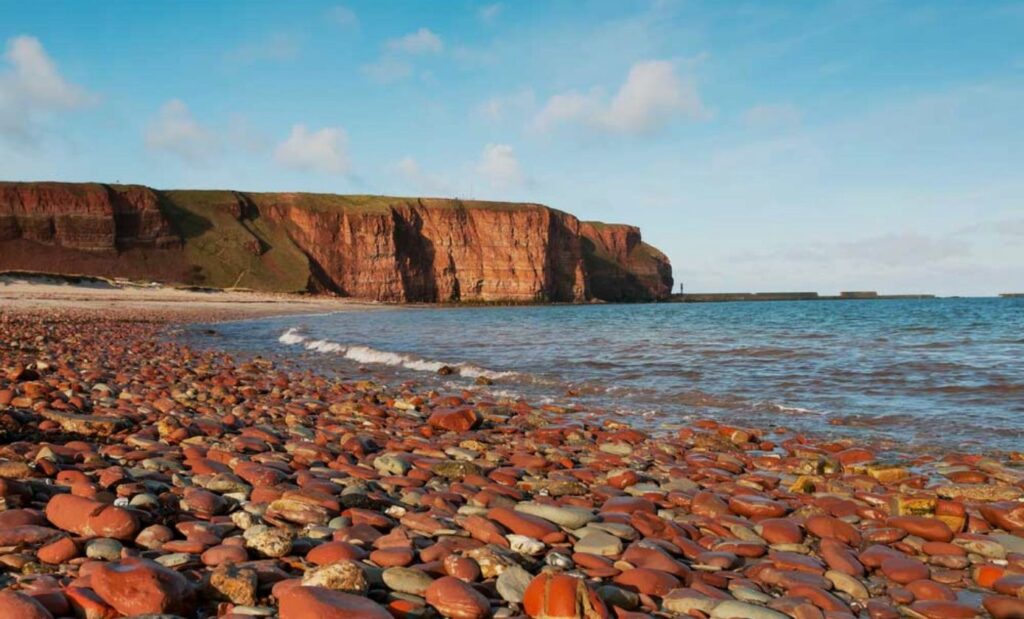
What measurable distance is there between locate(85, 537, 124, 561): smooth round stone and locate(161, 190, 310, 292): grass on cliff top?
80.3 metres

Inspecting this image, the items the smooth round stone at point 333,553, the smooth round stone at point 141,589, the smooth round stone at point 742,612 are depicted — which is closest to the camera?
the smooth round stone at point 141,589

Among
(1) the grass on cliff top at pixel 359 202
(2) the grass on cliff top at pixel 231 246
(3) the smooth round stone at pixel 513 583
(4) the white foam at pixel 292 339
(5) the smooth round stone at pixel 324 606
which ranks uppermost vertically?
(1) the grass on cliff top at pixel 359 202

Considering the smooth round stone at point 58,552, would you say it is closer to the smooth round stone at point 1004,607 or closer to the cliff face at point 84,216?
the smooth round stone at point 1004,607

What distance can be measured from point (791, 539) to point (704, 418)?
4.62 m

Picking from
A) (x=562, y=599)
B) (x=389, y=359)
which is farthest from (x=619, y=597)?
(x=389, y=359)

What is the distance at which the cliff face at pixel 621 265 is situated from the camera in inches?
4938

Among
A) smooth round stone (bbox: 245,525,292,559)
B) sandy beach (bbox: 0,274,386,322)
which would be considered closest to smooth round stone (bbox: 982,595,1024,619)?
smooth round stone (bbox: 245,525,292,559)

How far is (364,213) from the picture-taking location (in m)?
97.6

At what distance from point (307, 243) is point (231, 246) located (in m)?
11.3

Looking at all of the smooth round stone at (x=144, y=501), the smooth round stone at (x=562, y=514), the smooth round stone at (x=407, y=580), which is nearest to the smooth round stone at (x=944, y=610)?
the smooth round stone at (x=562, y=514)

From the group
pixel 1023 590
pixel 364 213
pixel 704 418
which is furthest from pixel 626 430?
pixel 364 213

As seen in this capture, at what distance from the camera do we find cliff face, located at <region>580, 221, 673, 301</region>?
412 ft

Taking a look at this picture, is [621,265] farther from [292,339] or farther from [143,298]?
[292,339]

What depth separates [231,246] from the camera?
8538cm
